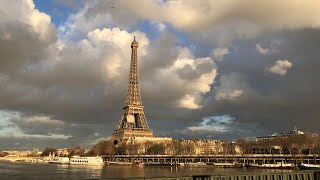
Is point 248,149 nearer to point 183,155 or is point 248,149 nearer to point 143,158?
point 183,155

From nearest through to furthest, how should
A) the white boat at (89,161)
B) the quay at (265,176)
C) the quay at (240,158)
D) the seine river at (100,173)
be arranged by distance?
the quay at (265,176) → the seine river at (100,173) → the quay at (240,158) → the white boat at (89,161)

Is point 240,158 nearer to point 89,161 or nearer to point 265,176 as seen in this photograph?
point 89,161

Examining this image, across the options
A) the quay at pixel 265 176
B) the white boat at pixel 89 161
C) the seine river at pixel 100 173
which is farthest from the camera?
the white boat at pixel 89 161

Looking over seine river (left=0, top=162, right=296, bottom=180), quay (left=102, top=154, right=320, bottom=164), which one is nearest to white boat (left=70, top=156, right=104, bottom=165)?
quay (left=102, top=154, right=320, bottom=164)

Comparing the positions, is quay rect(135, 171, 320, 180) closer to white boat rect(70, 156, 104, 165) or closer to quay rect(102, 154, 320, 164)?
quay rect(102, 154, 320, 164)

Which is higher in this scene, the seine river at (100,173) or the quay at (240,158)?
the quay at (240,158)

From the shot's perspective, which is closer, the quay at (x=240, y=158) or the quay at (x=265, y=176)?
the quay at (x=265, y=176)

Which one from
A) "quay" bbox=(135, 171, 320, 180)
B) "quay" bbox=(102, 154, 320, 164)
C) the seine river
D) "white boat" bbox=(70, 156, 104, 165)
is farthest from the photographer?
"white boat" bbox=(70, 156, 104, 165)

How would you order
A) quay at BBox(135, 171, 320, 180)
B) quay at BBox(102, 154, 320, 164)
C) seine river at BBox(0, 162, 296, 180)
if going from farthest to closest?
1. quay at BBox(102, 154, 320, 164)
2. seine river at BBox(0, 162, 296, 180)
3. quay at BBox(135, 171, 320, 180)

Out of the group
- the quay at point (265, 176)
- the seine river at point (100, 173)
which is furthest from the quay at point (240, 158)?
the quay at point (265, 176)

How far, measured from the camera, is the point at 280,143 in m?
151

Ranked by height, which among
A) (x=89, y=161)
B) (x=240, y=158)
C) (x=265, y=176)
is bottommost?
(x=89, y=161)

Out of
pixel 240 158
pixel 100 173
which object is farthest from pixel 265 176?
pixel 240 158

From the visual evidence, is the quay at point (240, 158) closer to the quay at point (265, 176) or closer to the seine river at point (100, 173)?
the seine river at point (100, 173)
